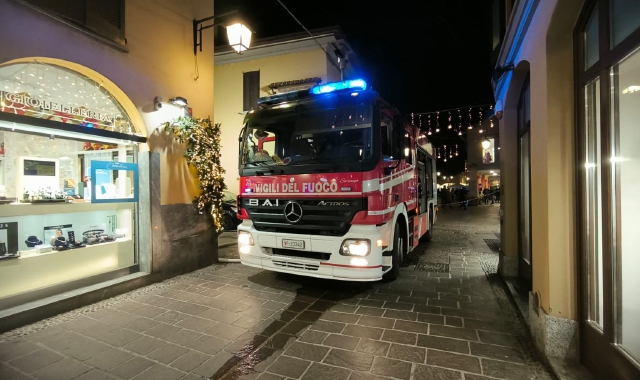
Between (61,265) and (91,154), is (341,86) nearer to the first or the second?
(91,154)

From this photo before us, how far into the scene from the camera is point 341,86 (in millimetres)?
4941

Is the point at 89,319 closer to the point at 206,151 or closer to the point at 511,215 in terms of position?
the point at 206,151

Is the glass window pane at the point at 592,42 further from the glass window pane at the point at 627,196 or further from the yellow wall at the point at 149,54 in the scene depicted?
the yellow wall at the point at 149,54

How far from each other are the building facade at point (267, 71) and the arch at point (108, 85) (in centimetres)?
742

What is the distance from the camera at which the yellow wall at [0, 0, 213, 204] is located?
394cm

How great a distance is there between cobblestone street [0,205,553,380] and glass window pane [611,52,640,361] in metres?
0.92

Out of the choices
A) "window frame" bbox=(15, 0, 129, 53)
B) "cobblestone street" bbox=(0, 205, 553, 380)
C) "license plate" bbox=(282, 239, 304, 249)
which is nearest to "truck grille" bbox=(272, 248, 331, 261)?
"license plate" bbox=(282, 239, 304, 249)

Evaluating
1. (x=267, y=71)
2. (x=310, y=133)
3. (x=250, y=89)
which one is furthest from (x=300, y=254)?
(x=267, y=71)

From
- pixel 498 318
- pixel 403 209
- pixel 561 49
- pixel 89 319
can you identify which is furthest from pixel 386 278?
pixel 89 319

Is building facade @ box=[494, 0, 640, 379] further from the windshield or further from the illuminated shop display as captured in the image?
the illuminated shop display

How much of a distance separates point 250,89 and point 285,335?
11386mm

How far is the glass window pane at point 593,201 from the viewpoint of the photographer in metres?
2.71

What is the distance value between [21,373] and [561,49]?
6.13 metres

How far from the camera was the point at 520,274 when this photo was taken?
18.4 ft
